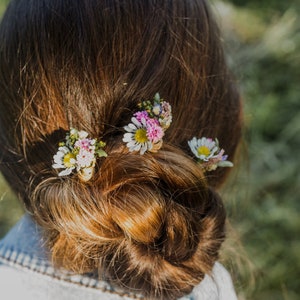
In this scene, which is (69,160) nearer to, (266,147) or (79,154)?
(79,154)

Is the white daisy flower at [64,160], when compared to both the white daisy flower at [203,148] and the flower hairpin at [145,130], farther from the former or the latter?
the white daisy flower at [203,148]

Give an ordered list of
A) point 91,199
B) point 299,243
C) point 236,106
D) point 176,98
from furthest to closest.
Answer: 1. point 299,243
2. point 236,106
3. point 176,98
4. point 91,199

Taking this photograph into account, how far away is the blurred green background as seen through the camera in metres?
1.36

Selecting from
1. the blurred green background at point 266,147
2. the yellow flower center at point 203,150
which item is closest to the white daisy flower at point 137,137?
the yellow flower center at point 203,150

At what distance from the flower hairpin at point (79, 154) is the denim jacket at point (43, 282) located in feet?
0.60

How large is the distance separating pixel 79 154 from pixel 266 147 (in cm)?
94

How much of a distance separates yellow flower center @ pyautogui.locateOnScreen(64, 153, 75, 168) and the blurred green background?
741mm

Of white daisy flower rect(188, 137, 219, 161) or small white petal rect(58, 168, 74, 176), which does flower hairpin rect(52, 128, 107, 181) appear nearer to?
small white petal rect(58, 168, 74, 176)

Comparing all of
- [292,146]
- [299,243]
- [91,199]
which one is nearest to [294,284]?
Result: [299,243]

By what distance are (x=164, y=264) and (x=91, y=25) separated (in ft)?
1.08

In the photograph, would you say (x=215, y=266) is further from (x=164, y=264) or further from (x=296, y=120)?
(x=296, y=120)

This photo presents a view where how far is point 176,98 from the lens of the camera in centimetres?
72

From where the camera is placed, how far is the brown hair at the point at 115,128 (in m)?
0.62

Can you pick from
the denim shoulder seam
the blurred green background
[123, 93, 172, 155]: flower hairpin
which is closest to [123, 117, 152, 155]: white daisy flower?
[123, 93, 172, 155]: flower hairpin
